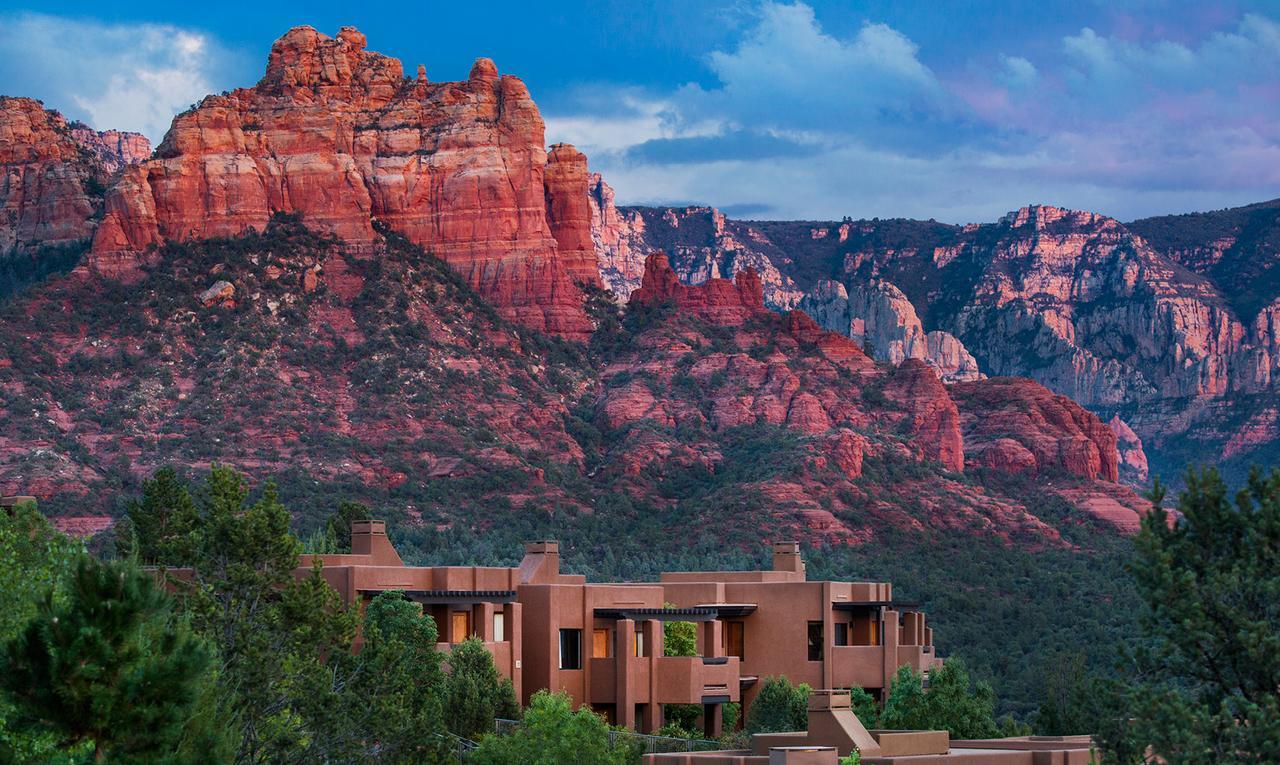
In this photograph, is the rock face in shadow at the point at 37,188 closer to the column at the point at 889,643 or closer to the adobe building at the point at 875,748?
the column at the point at 889,643

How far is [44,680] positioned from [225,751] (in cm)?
441

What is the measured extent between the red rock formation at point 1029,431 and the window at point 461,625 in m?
98.1

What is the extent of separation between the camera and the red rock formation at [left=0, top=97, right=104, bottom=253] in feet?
525


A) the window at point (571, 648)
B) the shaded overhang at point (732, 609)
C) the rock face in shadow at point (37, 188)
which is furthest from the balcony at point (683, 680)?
the rock face in shadow at point (37, 188)

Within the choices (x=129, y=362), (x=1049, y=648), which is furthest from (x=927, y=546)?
(x=129, y=362)

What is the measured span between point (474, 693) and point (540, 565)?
12308 millimetres

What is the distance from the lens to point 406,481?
127812 mm

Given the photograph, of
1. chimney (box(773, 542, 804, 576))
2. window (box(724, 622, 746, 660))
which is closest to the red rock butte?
chimney (box(773, 542, 804, 576))

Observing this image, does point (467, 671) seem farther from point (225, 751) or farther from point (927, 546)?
point (927, 546)

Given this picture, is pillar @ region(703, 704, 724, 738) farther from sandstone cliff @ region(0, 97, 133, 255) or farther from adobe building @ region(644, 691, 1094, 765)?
sandstone cliff @ region(0, 97, 133, 255)

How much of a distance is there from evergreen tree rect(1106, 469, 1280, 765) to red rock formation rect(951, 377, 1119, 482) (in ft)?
413

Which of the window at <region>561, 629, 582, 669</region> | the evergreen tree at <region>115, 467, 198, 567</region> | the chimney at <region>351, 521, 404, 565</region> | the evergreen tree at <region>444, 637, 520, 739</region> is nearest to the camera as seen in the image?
the evergreen tree at <region>444, 637, 520, 739</region>

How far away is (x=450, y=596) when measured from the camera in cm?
6169

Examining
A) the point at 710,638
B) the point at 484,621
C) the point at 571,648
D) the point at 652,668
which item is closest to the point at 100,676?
the point at 484,621
